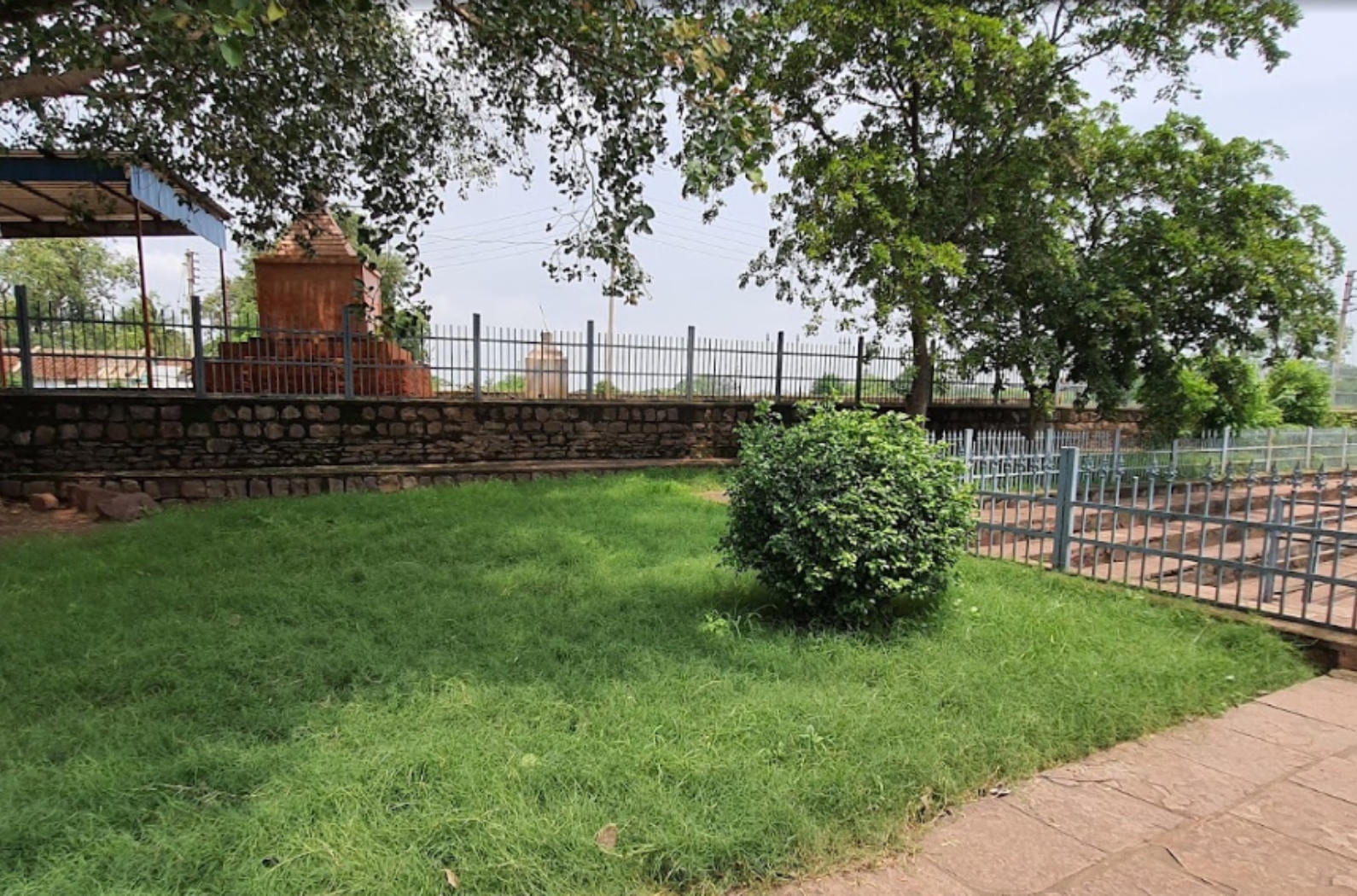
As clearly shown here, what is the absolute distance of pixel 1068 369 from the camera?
36.5 ft

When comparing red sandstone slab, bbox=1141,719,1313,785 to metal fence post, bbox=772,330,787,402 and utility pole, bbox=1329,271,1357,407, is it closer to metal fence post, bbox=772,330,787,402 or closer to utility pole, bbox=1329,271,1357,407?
metal fence post, bbox=772,330,787,402

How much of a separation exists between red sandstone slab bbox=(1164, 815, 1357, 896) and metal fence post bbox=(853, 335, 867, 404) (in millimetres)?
9925

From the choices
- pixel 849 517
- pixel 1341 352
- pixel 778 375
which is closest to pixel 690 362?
pixel 778 375

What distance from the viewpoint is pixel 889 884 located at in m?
2.04

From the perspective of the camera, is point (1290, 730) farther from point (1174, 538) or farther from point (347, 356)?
point (347, 356)

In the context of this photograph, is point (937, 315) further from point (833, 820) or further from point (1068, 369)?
point (833, 820)

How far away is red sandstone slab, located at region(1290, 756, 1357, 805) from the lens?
2588 mm

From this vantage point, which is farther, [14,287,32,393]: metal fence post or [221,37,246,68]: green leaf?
[14,287,32,393]: metal fence post

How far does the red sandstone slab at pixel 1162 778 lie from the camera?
2506 mm

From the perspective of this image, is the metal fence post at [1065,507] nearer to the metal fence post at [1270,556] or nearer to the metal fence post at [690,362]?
the metal fence post at [1270,556]

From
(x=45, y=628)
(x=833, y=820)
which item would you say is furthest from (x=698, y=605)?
(x=45, y=628)

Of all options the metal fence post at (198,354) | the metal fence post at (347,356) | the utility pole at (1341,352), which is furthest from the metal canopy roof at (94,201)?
the utility pole at (1341,352)

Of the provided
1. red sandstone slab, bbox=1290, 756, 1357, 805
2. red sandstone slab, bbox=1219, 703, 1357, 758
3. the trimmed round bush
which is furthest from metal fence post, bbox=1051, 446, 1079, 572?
red sandstone slab, bbox=1290, 756, 1357, 805

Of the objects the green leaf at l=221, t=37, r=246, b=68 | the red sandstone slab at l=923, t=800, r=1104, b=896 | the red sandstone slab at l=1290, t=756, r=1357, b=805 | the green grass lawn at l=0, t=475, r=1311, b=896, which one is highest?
the green leaf at l=221, t=37, r=246, b=68
